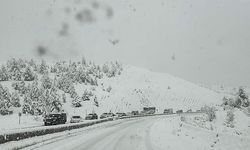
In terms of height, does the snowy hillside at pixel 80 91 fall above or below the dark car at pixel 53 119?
above

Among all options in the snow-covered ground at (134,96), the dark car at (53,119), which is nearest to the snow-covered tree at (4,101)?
the snow-covered ground at (134,96)

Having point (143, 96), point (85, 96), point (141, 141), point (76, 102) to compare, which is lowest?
point (141, 141)

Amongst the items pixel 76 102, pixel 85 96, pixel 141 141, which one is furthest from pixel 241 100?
pixel 141 141

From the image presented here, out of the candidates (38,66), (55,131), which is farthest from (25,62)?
(55,131)

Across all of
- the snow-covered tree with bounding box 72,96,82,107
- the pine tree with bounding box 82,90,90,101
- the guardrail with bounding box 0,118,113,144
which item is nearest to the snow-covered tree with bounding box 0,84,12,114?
the snow-covered tree with bounding box 72,96,82,107

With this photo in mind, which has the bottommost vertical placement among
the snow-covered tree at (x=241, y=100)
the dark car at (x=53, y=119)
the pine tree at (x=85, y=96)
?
the dark car at (x=53, y=119)

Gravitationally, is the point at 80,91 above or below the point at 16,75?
below

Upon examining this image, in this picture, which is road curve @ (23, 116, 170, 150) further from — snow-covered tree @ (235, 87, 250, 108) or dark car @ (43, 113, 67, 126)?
snow-covered tree @ (235, 87, 250, 108)

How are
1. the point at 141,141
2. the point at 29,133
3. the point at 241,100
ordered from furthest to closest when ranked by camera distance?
the point at 241,100 → the point at 29,133 → the point at 141,141

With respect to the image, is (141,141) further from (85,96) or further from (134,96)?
(134,96)

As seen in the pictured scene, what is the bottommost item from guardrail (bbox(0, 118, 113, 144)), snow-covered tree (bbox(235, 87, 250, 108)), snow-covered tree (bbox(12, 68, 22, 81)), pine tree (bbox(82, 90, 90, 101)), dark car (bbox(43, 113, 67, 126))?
guardrail (bbox(0, 118, 113, 144))

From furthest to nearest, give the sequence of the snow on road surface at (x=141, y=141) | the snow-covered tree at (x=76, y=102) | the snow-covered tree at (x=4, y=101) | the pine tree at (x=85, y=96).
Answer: the pine tree at (x=85, y=96), the snow-covered tree at (x=76, y=102), the snow-covered tree at (x=4, y=101), the snow on road surface at (x=141, y=141)

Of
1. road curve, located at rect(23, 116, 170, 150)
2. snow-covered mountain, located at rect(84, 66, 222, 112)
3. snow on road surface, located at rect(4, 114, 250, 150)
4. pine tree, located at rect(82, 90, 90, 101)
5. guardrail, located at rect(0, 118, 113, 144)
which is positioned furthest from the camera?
snow-covered mountain, located at rect(84, 66, 222, 112)

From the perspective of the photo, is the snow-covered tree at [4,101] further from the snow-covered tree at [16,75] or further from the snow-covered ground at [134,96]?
the snow-covered tree at [16,75]
